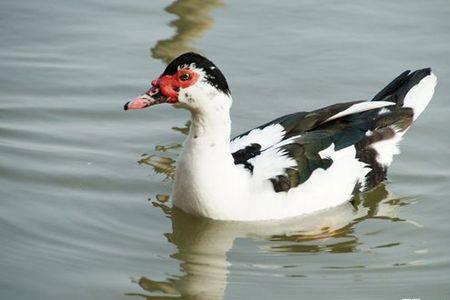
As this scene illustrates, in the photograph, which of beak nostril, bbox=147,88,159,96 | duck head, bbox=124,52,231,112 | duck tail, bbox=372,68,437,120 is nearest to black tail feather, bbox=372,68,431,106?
duck tail, bbox=372,68,437,120

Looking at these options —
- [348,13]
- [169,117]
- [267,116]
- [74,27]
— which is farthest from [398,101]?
[74,27]

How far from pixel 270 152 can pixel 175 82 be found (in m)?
0.95

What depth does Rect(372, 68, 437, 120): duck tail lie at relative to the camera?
29.8ft

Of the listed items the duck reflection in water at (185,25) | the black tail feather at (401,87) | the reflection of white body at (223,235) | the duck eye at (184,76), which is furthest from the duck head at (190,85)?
the duck reflection in water at (185,25)

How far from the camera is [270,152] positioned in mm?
8141

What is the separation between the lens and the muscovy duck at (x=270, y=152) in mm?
7621

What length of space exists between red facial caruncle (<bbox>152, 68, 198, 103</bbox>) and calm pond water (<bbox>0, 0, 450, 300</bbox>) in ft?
3.22

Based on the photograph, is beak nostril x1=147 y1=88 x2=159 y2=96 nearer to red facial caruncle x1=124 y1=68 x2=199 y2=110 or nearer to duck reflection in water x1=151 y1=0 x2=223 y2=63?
red facial caruncle x1=124 y1=68 x2=199 y2=110

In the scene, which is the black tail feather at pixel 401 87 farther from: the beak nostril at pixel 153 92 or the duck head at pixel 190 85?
the beak nostril at pixel 153 92

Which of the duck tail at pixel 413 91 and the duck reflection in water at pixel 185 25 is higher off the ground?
the duck reflection in water at pixel 185 25

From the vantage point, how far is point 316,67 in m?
10.6

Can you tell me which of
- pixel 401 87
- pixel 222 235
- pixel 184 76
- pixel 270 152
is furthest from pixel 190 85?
pixel 401 87

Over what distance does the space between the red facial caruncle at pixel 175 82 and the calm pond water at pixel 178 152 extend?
980 millimetres

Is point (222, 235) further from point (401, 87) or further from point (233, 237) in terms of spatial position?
point (401, 87)
